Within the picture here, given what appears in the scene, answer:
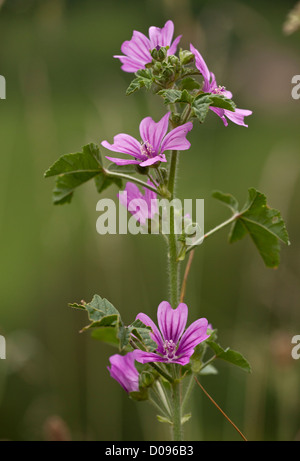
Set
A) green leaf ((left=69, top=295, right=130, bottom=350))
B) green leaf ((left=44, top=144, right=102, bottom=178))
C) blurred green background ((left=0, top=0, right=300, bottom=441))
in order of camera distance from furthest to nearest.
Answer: blurred green background ((left=0, top=0, right=300, bottom=441)) < green leaf ((left=44, top=144, right=102, bottom=178)) < green leaf ((left=69, top=295, right=130, bottom=350))

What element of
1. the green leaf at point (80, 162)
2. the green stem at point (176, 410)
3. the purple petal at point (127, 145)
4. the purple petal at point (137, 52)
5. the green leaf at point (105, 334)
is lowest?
the green stem at point (176, 410)

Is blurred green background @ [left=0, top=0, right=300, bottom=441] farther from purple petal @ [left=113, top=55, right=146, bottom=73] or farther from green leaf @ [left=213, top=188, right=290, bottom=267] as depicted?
purple petal @ [left=113, top=55, right=146, bottom=73]

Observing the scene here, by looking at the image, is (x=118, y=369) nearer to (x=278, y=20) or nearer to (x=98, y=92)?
(x=98, y=92)

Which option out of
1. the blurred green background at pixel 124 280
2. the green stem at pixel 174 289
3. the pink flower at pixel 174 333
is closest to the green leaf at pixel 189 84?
the green stem at pixel 174 289

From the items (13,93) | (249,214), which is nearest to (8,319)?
(249,214)

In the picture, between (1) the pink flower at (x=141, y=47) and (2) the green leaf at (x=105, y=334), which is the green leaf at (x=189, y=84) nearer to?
(1) the pink flower at (x=141, y=47)

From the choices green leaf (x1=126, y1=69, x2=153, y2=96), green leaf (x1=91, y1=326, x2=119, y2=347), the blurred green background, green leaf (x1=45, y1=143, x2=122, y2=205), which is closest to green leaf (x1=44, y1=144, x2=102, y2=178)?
green leaf (x1=45, y1=143, x2=122, y2=205)

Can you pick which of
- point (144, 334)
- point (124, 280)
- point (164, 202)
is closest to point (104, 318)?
point (144, 334)
